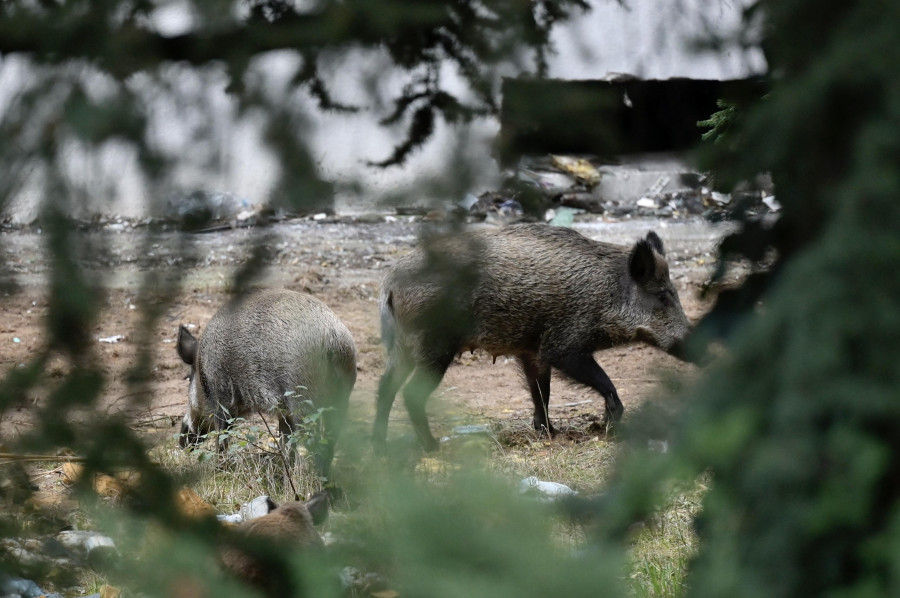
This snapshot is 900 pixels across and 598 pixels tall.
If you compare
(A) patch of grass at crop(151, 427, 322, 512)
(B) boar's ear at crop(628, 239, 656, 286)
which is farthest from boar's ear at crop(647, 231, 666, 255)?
(A) patch of grass at crop(151, 427, 322, 512)

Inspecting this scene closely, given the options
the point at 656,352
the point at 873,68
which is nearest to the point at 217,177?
the point at 873,68

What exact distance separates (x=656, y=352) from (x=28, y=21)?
788 centimetres

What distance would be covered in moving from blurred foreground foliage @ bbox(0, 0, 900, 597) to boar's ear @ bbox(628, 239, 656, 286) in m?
5.54

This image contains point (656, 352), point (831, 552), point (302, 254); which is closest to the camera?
point (831, 552)

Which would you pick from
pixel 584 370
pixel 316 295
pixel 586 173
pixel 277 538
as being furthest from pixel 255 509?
pixel 586 173

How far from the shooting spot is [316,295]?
9859 mm

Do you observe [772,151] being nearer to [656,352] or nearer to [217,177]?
[217,177]

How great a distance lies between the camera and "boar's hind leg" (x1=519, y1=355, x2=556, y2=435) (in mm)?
6609

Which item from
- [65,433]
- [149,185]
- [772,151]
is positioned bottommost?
[65,433]

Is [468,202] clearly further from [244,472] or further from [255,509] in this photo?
[244,472]

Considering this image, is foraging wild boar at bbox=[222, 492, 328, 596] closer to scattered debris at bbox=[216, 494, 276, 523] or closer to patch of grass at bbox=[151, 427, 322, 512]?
scattered debris at bbox=[216, 494, 276, 523]

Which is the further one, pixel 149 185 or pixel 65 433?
pixel 65 433

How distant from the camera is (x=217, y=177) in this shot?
4.63 feet

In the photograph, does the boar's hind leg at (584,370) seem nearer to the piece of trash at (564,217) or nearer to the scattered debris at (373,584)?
the piece of trash at (564,217)
